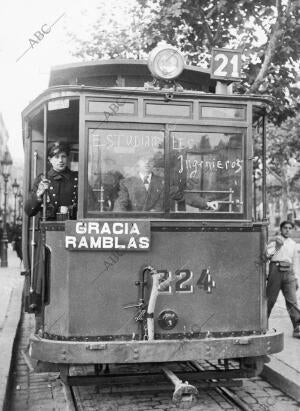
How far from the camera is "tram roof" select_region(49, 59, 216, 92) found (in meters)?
5.98

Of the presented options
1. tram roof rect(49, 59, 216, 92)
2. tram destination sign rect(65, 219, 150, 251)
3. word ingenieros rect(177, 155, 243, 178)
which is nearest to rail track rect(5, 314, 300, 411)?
tram destination sign rect(65, 219, 150, 251)

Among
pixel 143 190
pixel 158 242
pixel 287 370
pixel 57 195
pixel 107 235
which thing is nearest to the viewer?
pixel 107 235

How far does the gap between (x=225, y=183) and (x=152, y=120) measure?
0.90 m

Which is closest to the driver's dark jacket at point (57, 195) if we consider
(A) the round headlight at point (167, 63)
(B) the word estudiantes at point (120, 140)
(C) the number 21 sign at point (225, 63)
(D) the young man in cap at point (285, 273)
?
(B) the word estudiantes at point (120, 140)

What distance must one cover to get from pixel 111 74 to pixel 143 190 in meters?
1.69

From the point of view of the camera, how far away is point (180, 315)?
4.99 metres

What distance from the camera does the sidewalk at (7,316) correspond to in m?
5.71

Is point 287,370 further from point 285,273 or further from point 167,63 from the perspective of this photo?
point 167,63

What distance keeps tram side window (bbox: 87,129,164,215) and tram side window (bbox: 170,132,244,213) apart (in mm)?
148

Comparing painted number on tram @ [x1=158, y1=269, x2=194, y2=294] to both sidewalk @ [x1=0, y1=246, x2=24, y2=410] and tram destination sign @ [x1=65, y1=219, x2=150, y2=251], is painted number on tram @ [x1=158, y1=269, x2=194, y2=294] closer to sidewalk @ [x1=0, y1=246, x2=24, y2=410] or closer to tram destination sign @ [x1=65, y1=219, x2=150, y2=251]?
tram destination sign @ [x1=65, y1=219, x2=150, y2=251]

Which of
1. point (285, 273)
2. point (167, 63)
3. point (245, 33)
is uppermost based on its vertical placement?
point (245, 33)

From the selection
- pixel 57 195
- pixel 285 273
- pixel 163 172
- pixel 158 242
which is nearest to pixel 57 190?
pixel 57 195

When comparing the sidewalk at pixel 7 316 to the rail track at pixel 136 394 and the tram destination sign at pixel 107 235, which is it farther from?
the tram destination sign at pixel 107 235

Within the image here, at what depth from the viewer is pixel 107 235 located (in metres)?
4.87
